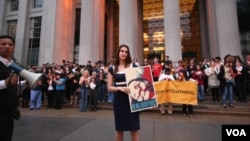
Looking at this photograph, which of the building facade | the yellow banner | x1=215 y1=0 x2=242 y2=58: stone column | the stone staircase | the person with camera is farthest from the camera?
the building facade

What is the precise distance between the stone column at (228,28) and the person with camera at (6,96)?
62.5 feet

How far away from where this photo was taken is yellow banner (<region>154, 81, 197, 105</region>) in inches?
380

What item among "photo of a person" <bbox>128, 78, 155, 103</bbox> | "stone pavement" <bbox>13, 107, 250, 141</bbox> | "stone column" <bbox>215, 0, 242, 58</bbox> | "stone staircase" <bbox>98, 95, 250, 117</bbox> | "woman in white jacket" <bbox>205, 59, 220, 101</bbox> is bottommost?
"stone pavement" <bbox>13, 107, 250, 141</bbox>

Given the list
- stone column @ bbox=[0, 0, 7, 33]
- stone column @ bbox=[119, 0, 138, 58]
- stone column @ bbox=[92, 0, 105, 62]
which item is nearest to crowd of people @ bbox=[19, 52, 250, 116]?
stone column @ bbox=[119, 0, 138, 58]

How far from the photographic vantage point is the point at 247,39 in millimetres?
31219

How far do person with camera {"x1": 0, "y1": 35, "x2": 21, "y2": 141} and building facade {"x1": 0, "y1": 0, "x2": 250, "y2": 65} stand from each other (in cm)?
1724

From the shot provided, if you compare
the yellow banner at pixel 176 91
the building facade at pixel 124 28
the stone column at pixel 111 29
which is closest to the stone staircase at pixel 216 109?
the yellow banner at pixel 176 91

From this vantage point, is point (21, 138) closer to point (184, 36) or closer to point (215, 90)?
point (215, 90)

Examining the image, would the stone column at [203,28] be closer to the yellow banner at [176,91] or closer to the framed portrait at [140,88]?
the yellow banner at [176,91]

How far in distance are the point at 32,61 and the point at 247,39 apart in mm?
34291

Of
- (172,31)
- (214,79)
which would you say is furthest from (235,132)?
(172,31)

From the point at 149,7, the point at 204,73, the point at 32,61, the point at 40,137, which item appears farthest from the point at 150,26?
the point at 40,137

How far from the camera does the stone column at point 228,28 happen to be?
1830 centimetres

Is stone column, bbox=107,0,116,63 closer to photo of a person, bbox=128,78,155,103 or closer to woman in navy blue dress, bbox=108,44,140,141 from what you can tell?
woman in navy blue dress, bbox=108,44,140,141
